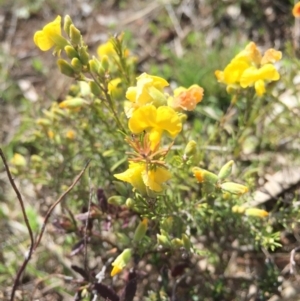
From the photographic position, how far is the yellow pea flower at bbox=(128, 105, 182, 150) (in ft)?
5.32

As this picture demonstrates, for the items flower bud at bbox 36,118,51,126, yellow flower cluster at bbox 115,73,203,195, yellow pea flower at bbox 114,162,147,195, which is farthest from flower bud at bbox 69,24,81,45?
flower bud at bbox 36,118,51,126

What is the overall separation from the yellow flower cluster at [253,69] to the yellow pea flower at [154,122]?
0.45m

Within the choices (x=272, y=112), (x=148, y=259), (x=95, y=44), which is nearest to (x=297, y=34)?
(x=272, y=112)

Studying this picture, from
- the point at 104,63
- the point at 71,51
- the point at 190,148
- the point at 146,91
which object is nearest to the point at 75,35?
the point at 71,51

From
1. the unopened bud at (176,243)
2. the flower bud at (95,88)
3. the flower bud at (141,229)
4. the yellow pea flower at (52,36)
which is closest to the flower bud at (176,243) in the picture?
the unopened bud at (176,243)

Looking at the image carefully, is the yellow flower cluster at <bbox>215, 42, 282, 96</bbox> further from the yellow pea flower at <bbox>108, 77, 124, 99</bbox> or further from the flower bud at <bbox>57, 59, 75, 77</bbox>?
the flower bud at <bbox>57, 59, 75, 77</bbox>

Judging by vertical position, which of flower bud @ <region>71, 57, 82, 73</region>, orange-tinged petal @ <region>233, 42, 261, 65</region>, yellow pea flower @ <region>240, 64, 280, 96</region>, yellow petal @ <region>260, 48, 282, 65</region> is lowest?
yellow pea flower @ <region>240, 64, 280, 96</region>

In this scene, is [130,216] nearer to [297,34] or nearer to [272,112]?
[272,112]

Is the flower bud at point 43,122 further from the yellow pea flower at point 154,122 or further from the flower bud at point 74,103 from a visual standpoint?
the yellow pea flower at point 154,122

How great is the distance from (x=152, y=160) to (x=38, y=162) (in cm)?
122

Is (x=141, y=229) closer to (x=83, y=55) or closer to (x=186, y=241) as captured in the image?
(x=186, y=241)

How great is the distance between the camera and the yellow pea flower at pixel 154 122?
162cm

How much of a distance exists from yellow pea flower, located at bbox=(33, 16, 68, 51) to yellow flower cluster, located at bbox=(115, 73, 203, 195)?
0.41 meters

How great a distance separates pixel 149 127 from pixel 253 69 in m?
0.58
